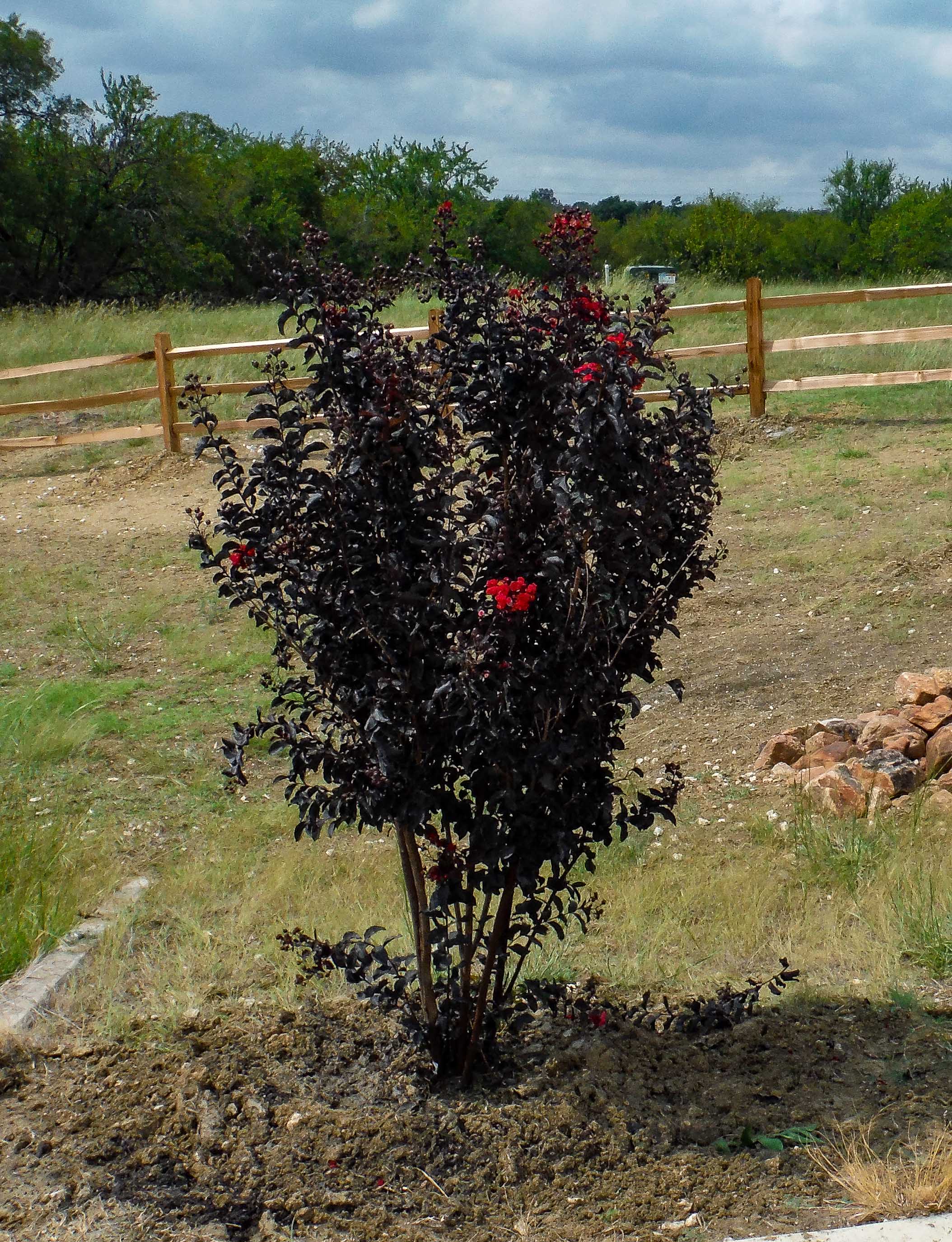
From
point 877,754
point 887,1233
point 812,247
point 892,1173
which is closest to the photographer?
point 887,1233

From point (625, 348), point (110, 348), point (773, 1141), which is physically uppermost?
point (110, 348)

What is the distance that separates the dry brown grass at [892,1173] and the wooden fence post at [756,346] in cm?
1068

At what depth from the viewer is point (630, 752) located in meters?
6.06

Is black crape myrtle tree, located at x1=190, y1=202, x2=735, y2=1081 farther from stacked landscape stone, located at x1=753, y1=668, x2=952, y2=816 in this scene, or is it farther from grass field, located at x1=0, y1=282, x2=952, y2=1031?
stacked landscape stone, located at x1=753, y1=668, x2=952, y2=816

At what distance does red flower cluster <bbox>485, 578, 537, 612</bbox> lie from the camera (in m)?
2.36

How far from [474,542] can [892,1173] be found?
1578 mm

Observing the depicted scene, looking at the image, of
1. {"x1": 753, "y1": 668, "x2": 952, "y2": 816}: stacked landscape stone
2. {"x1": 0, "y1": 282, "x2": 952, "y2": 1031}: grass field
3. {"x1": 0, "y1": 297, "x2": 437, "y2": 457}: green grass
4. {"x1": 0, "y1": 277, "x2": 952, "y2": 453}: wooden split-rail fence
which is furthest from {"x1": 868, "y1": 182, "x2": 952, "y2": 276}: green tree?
{"x1": 753, "y1": 668, "x2": 952, "y2": 816}: stacked landscape stone

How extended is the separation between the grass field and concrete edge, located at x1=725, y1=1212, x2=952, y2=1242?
3.62ft

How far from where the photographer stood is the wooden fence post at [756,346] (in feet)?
41.5

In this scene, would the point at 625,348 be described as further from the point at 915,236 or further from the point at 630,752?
the point at 915,236

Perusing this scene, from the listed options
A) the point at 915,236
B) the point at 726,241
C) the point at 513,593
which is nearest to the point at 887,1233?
the point at 513,593

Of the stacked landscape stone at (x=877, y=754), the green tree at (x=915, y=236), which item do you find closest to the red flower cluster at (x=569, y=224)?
the stacked landscape stone at (x=877, y=754)

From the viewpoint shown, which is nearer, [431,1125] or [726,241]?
[431,1125]

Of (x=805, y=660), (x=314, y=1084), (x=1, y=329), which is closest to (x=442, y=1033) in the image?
(x=314, y=1084)
